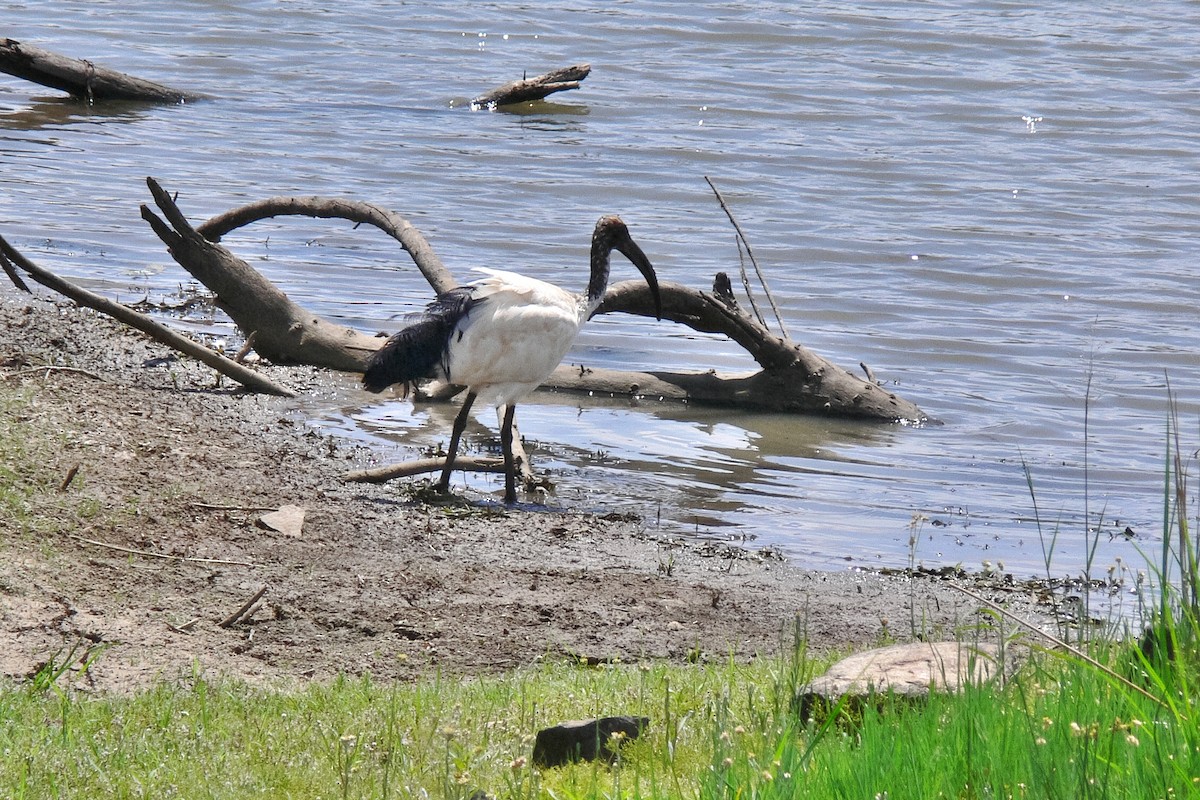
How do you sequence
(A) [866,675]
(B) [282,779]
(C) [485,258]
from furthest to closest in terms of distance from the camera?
(C) [485,258] → (A) [866,675] → (B) [282,779]

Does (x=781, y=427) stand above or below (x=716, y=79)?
below

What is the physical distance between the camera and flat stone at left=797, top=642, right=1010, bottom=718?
164 inches

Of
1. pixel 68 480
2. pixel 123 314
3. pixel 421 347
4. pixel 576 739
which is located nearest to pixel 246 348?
pixel 123 314

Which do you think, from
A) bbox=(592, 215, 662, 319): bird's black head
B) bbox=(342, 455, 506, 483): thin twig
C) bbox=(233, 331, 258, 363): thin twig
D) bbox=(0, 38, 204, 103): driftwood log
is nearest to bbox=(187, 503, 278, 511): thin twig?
bbox=(342, 455, 506, 483): thin twig

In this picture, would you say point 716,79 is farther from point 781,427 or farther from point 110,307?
point 110,307

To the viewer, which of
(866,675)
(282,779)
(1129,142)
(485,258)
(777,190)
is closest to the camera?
(282,779)

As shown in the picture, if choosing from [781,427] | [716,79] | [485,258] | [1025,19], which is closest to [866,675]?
[781,427]

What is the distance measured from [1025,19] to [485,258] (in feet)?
53.0

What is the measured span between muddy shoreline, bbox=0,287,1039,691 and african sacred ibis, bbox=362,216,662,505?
608 millimetres

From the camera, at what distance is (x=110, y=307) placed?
899 cm

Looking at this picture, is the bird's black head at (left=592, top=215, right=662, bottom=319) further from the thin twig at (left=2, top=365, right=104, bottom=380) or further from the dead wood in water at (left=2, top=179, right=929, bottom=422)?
the thin twig at (left=2, top=365, right=104, bottom=380)

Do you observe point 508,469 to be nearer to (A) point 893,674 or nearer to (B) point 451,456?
(B) point 451,456

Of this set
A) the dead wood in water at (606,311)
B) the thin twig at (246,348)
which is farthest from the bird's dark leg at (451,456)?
the thin twig at (246,348)

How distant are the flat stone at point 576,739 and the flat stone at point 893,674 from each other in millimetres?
493
